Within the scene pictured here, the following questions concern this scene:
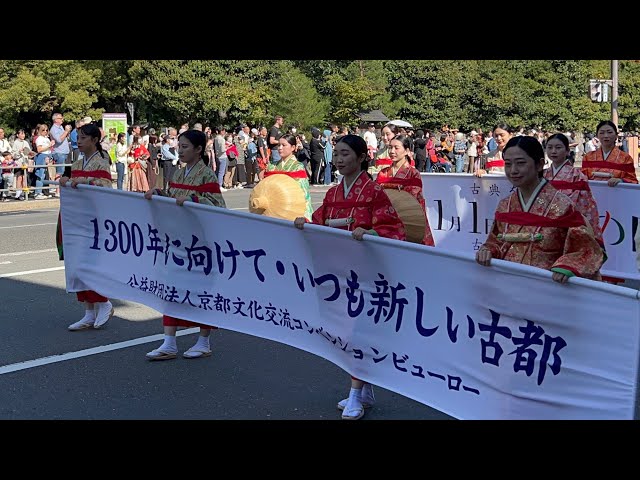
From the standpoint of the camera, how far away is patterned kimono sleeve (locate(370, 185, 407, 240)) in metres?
5.38

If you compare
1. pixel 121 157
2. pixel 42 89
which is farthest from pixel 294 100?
pixel 121 157

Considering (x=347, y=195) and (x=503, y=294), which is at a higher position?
(x=347, y=195)

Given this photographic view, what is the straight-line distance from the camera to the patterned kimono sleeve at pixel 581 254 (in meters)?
4.50

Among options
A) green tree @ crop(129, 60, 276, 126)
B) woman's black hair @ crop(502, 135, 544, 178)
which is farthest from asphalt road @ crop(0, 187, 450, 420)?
green tree @ crop(129, 60, 276, 126)

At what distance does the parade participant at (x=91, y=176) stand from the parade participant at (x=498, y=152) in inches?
162

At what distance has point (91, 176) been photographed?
7.41m

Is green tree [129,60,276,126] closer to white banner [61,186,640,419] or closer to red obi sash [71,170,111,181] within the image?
red obi sash [71,170,111,181]

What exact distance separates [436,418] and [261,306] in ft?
4.23

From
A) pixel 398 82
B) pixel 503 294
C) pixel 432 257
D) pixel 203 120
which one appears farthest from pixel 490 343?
pixel 398 82

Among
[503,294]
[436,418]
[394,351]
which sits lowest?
[436,418]

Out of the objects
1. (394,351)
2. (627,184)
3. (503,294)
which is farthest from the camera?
(627,184)

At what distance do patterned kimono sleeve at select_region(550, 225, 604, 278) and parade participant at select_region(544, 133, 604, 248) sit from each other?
7.93 feet

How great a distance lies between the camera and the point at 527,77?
49531 millimetres
